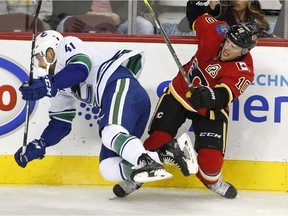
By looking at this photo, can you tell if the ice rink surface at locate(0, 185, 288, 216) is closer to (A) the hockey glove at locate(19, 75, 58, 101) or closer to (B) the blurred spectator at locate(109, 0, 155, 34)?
(A) the hockey glove at locate(19, 75, 58, 101)

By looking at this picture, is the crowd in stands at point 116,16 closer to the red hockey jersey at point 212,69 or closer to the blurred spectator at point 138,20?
the blurred spectator at point 138,20

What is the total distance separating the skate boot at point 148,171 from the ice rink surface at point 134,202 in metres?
0.29

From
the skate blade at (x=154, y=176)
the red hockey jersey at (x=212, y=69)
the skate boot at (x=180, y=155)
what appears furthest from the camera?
the red hockey jersey at (x=212, y=69)

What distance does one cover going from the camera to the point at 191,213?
4.13 meters

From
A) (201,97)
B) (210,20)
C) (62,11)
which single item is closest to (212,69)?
(210,20)

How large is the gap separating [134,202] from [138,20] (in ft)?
3.57

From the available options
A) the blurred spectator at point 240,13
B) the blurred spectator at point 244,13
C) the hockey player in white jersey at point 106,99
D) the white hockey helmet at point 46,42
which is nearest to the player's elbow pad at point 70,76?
the hockey player in white jersey at point 106,99

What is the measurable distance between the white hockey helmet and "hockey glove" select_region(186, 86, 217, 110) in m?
0.73

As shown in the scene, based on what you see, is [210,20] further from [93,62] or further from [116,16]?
[93,62]

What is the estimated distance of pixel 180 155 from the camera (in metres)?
4.04

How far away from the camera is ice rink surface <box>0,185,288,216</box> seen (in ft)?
13.6

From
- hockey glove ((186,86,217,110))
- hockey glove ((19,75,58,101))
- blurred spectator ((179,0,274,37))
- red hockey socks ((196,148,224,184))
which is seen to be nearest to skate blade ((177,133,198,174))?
hockey glove ((186,86,217,110))

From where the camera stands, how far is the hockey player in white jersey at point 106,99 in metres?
4.04

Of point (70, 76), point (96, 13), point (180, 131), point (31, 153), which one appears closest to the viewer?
point (70, 76)
